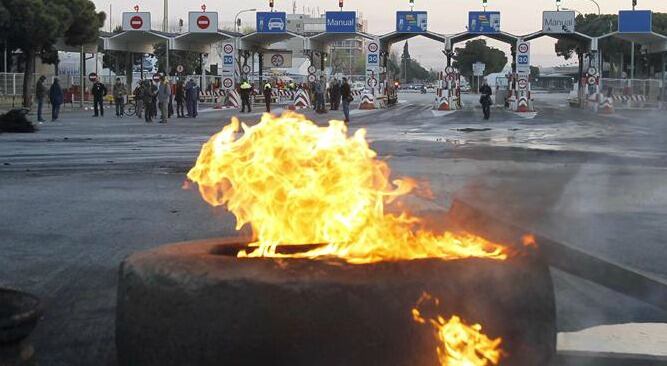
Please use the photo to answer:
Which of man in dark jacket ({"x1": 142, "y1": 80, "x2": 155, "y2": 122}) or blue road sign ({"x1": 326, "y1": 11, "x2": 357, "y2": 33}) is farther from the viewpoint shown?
blue road sign ({"x1": 326, "y1": 11, "x2": 357, "y2": 33})

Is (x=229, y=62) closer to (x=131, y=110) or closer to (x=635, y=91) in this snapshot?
(x=131, y=110)

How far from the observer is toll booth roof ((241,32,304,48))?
50.9m

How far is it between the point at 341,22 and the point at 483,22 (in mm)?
8607

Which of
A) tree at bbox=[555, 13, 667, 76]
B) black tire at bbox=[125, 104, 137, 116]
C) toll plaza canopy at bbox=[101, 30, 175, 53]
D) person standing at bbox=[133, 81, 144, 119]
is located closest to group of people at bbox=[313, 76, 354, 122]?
person standing at bbox=[133, 81, 144, 119]

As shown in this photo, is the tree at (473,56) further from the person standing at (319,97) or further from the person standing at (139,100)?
the person standing at (139,100)

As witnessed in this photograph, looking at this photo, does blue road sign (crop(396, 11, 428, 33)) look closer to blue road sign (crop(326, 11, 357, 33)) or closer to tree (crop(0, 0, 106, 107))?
blue road sign (crop(326, 11, 357, 33))

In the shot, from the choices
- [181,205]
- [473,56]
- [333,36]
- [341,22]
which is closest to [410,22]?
[341,22]

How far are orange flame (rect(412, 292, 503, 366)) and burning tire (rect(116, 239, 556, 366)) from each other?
0.03m

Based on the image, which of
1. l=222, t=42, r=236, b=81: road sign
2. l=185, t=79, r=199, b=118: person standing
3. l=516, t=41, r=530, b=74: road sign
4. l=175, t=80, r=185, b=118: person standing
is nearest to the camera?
l=185, t=79, r=199, b=118: person standing

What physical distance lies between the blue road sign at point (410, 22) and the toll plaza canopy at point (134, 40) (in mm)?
14046

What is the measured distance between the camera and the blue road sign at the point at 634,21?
4838 centimetres

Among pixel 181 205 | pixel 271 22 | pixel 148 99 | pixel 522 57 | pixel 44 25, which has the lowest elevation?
pixel 181 205

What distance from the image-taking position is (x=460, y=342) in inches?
141

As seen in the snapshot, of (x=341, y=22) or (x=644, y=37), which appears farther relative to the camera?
(x=644, y=37)
